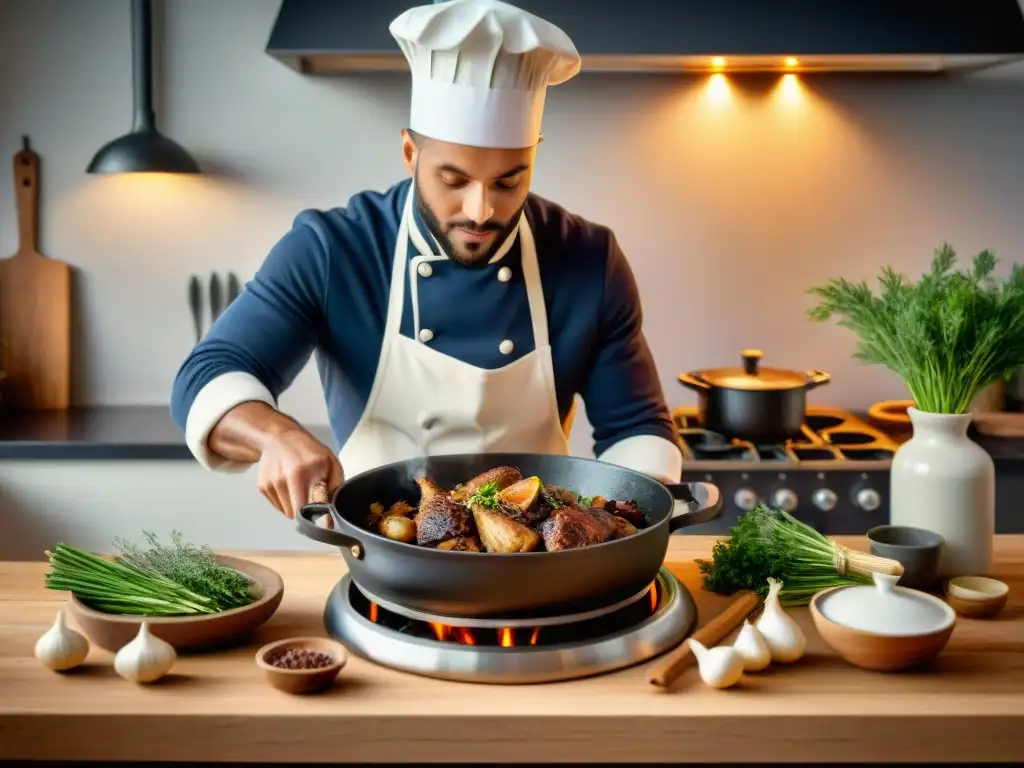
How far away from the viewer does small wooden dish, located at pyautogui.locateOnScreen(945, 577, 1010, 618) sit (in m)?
1.55

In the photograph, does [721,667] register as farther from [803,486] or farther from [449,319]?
[803,486]

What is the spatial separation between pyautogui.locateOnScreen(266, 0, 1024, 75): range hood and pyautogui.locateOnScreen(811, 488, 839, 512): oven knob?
1.11 meters

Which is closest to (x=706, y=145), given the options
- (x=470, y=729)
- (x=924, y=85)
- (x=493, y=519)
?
(x=924, y=85)

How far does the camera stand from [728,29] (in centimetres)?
291

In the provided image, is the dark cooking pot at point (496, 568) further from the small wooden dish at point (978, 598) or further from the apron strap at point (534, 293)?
the apron strap at point (534, 293)

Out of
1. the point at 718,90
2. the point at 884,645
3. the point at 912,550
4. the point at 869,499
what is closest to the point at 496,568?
the point at 884,645

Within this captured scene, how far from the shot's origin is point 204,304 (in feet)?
11.5

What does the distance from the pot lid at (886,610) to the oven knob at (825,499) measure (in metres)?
1.49

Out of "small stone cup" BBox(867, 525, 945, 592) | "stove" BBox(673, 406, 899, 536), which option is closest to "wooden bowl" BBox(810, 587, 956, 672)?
"small stone cup" BBox(867, 525, 945, 592)

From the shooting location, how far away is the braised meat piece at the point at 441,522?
4.55ft

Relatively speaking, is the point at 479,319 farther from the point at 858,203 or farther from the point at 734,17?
the point at 858,203

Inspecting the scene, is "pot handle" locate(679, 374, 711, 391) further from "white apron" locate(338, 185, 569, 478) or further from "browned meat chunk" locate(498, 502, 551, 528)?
"browned meat chunk" locate(498, 502, 551, 528)

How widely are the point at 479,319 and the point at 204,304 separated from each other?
1.60m

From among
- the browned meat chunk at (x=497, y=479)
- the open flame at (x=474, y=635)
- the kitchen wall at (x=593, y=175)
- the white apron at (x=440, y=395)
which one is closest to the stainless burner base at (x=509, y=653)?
the open flame at (x=474, y=635)
